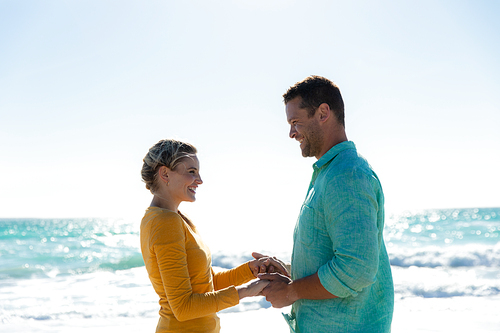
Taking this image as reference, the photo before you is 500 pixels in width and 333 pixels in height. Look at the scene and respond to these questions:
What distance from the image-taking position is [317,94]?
2104mm

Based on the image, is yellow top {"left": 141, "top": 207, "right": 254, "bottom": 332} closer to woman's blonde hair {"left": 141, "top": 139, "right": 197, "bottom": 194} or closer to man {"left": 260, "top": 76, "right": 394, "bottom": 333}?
woman's blonde hair {"left": 141, "top": 139, "right": 197, "bottom": 194}

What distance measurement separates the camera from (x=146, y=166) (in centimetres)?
247

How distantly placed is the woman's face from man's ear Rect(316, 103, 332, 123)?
824 millimetres

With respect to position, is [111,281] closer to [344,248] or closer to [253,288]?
[253,288]

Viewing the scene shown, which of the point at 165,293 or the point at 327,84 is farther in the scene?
the point at 165,293

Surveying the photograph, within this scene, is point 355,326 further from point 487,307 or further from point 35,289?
point 35,289

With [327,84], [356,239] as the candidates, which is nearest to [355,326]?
[356,239]

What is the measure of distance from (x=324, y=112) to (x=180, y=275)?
3.78ft

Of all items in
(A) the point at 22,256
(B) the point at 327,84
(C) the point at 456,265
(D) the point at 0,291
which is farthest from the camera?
(A) the point at 22,256

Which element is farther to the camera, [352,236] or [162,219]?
[162,219]

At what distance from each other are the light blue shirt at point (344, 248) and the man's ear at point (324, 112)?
17 cm

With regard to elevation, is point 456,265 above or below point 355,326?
below

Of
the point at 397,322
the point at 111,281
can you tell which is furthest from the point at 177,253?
the point at 111,281

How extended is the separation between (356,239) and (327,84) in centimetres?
84
